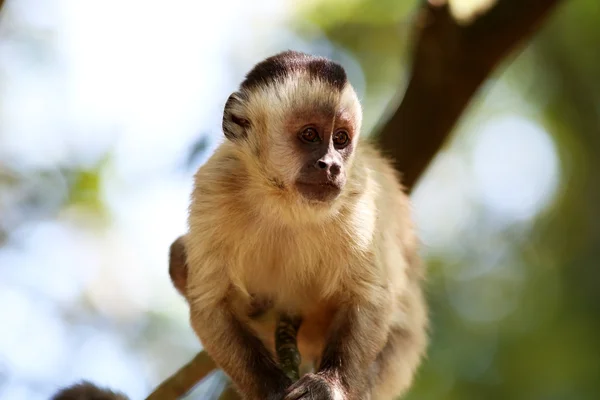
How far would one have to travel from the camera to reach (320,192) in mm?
5547

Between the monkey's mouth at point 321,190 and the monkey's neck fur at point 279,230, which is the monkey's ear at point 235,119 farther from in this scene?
the monkey's mouth at point 321,190

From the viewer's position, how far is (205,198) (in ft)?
19.6

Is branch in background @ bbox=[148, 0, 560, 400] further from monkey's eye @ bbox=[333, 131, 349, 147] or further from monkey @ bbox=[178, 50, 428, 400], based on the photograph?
monkey's eye @ bbox=[333, 131, 349, 147]

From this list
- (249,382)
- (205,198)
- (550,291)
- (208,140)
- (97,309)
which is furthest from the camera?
(550,291)

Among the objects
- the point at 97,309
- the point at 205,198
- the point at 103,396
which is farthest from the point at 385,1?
the point at 103,396

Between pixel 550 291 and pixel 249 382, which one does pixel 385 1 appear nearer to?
pixel 550 291

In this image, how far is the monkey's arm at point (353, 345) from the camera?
17.6 ft

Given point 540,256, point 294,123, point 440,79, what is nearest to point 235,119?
point 294,123

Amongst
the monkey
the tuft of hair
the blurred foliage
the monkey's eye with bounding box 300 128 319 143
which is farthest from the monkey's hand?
the blurred foliage

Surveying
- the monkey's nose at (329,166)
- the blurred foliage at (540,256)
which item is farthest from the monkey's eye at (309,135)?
the blurred foliage at (540,256)

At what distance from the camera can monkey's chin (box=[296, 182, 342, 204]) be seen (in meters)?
5.53

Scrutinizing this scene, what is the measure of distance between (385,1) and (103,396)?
8.29m

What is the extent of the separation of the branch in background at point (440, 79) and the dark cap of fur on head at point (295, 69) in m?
2.24

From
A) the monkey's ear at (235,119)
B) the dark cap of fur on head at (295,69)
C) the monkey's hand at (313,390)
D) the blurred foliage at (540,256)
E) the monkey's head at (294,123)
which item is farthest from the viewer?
the blurred foliage at (540,256)
